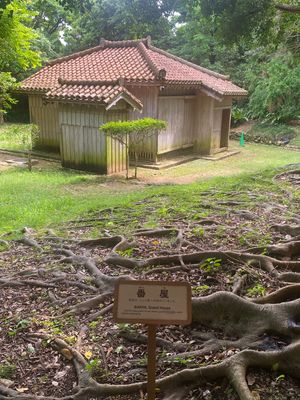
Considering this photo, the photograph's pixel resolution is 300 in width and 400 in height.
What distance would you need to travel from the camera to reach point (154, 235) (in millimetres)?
7008

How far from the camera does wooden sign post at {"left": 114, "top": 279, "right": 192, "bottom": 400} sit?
2.80 metres

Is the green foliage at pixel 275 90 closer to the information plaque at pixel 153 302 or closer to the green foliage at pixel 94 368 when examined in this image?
the green foliage at pixel 94 368

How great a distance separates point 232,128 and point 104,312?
2426cm

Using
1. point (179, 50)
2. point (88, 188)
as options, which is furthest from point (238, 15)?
point (179, 50)

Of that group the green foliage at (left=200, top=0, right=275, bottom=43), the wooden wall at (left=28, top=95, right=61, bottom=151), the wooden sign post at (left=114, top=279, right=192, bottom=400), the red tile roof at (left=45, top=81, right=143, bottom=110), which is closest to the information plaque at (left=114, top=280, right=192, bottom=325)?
the wooden sign post at (left=114, top=279, right=192, bottom=400)

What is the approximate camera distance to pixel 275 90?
24.1 m

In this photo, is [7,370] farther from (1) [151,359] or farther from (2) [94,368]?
(1) [151,359]

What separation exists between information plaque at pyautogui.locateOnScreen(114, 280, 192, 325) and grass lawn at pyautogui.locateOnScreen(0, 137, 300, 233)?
5829 mm

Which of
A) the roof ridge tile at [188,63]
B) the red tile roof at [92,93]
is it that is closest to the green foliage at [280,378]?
the red tile roof at [92,93]

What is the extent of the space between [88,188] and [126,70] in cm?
635

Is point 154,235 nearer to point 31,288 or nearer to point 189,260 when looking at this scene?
point 189,260

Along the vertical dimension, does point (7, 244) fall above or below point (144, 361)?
below

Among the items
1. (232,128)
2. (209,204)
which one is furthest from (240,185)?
(232,128)

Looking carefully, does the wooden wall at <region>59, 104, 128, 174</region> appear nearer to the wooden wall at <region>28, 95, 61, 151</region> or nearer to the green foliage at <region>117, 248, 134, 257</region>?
the wooden wall at <region>28, 95, 61, 151</region>
